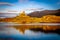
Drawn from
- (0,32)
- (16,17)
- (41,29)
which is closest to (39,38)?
(41,29)

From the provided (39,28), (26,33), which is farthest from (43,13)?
(26,33)

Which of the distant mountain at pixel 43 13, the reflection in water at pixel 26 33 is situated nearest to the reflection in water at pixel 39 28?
the reflection in water at pixel 26 33

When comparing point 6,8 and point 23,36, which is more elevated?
point 6,8

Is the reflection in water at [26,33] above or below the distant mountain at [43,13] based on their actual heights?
below

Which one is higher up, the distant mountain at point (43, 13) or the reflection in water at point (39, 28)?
the distant mountain at point (43, 13)

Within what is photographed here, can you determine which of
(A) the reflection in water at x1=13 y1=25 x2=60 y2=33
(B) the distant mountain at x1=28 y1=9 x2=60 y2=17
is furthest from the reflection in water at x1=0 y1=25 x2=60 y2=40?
(B) the distant mountain at x1=28 y1=9 x2=60 y2=17

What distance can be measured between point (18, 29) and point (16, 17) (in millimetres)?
169

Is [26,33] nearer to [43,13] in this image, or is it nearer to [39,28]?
[39,28]

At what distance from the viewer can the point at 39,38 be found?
175 cm

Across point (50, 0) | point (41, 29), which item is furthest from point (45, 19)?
point (50, 0)

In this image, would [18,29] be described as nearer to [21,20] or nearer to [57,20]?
[21,20]

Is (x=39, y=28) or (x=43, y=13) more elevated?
(x=43, y=13)

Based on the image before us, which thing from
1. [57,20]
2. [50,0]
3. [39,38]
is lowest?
[39,38]

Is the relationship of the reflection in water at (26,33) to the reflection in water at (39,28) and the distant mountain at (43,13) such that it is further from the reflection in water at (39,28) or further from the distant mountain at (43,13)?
the distant mountain at (43,13)
